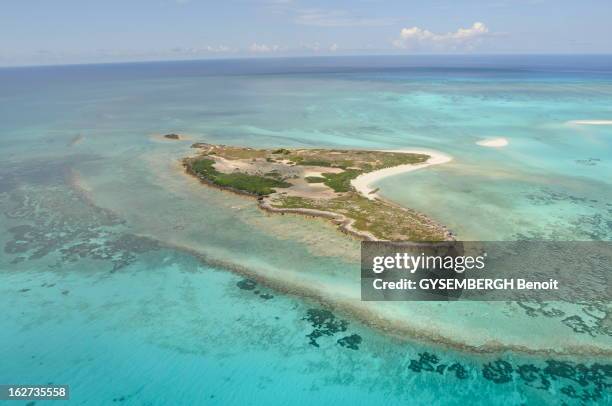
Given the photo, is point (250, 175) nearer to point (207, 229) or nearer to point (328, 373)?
point (207, 229)

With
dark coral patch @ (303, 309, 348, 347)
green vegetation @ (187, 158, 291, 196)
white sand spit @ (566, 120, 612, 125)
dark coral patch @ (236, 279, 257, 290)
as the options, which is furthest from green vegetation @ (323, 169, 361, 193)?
white sand spit @ (566, 120, 612, 125)

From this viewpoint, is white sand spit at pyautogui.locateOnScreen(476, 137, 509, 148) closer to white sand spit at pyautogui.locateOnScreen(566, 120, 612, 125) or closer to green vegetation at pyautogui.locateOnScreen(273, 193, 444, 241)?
white sand spit at pyautogui.locateOnScreen(566, 120, 612, 125)

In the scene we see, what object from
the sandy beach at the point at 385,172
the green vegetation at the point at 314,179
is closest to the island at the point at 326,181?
the sandy beach at the point at 385,172

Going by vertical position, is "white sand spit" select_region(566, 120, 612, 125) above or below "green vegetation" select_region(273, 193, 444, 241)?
above

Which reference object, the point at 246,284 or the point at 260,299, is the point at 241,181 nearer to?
the point at 246,284

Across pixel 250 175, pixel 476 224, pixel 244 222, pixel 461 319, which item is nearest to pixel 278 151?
pixel 250 175

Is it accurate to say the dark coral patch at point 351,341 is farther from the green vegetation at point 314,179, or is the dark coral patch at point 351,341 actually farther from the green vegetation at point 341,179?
the green vegetation at point 314,179
